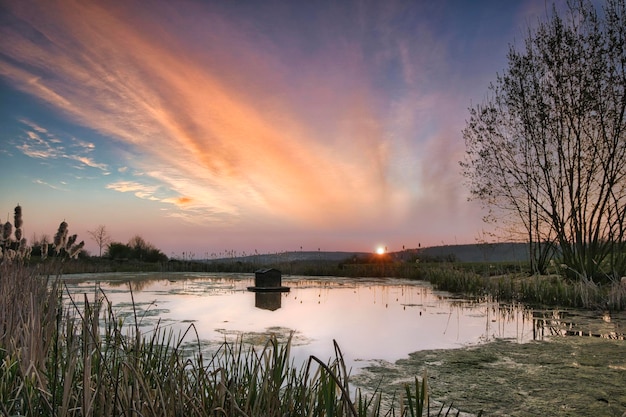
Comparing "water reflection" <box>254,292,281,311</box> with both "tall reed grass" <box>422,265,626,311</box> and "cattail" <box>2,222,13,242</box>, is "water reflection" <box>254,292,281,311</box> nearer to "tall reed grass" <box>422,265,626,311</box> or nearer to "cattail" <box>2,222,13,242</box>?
"cattail" <box>2,222,13,242</box>

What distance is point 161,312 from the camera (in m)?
9.17

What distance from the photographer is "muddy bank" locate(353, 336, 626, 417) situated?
12.7 ft

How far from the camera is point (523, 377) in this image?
4.71m

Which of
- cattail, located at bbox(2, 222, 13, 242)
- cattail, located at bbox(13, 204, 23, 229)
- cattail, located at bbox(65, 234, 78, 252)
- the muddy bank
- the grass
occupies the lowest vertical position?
the muddy bank

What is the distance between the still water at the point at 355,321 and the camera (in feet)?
20.9

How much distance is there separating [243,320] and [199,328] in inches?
39.8

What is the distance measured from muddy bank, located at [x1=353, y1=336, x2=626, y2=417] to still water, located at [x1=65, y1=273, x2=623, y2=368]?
1.67 ft

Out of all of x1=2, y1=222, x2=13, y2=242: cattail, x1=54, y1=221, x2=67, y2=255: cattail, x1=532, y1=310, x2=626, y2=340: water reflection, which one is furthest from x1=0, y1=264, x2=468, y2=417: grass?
x1=532, y1=310, x2=626, y2=340: water reflection

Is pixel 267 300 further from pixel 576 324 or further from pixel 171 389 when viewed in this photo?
pixel 171 389

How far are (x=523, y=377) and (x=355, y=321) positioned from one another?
3.97m

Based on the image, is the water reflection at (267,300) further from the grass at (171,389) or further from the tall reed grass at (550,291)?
the grass at (171,389)

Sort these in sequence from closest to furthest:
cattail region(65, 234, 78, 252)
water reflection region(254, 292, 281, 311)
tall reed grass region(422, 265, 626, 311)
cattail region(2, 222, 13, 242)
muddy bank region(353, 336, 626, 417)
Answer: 1. muddy bank region(353, 336, 626, 417)
2. cattail region(65, 234, 78, 252)
3. cattail region(2, 222, 13, 242)
4. tall reed grass region(422, 265, 626, 311)
5. water reflection region(254, 292, 281, 311)

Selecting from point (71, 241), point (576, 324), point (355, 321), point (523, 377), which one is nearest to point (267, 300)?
point (355, 321)

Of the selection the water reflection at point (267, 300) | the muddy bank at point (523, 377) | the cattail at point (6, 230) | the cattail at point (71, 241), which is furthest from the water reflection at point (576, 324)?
the cattail at point (6, 230)
